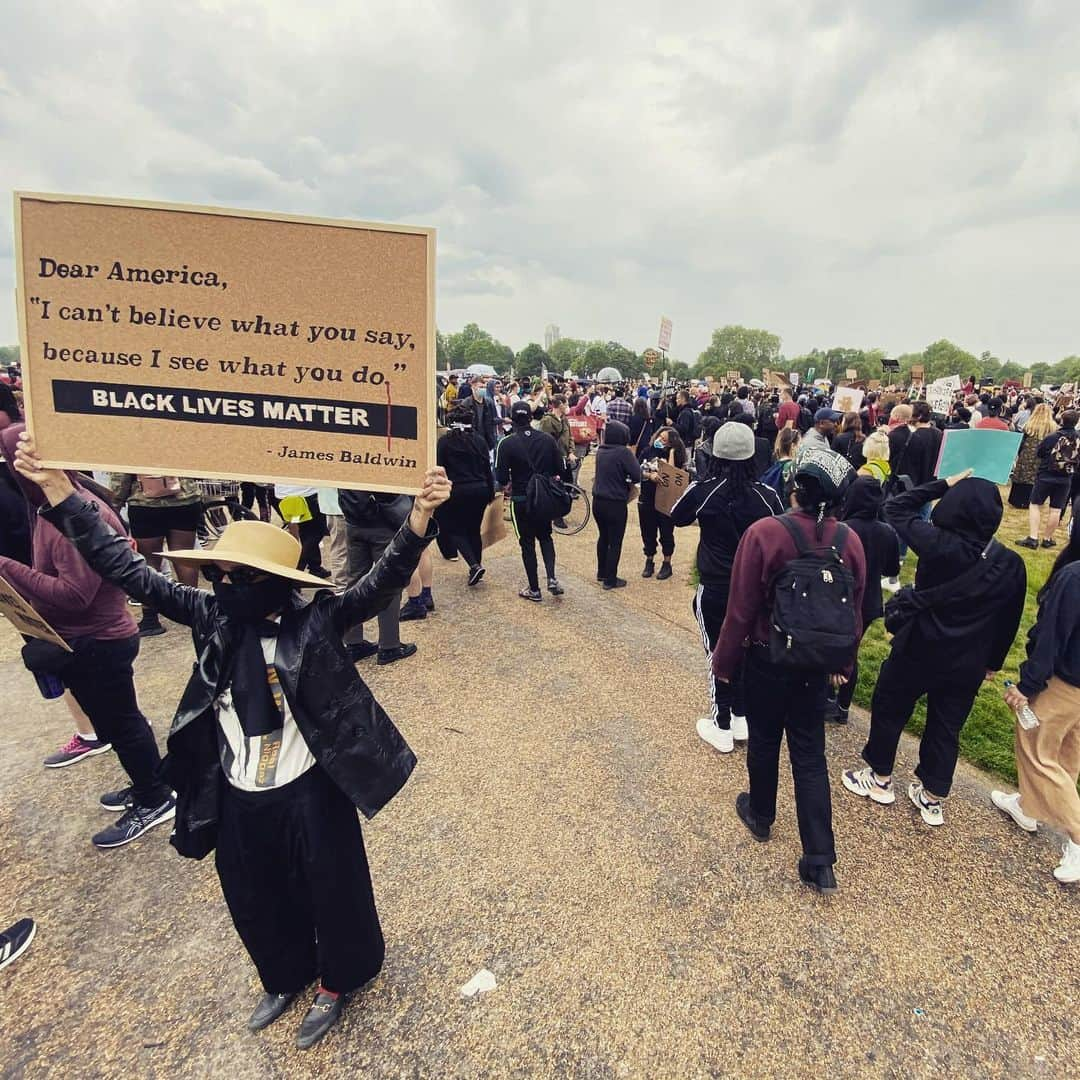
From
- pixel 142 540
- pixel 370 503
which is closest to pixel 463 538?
pixel 370 503

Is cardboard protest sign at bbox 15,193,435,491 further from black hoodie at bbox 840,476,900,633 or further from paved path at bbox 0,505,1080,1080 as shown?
black hoodie at bbox 840,476,900,633

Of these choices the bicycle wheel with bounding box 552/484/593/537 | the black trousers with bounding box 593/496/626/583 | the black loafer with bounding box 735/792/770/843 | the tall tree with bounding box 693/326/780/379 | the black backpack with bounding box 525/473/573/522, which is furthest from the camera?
the tall tree with bounding box 693/326/780/379

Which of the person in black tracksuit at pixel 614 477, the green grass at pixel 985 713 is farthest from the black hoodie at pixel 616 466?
the green grass at pixel 985 713

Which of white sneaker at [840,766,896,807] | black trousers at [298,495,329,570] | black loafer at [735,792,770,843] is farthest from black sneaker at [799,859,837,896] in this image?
black trousers at [298,495,329,570]

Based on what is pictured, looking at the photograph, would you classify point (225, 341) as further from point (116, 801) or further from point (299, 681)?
point (116, 801)

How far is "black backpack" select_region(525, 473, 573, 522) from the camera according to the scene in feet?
19.3


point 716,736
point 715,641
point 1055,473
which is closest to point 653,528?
point 715,641

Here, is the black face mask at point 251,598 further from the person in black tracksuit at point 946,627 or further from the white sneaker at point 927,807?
the white sneaker at point 927,807

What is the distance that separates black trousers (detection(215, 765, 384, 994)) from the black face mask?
591 millimetres

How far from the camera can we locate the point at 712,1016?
2.29 metres

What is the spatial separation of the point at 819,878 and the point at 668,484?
4.47 m

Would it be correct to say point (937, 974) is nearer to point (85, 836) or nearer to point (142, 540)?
point (85, 836)

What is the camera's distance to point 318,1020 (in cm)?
220

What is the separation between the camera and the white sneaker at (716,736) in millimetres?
3898
